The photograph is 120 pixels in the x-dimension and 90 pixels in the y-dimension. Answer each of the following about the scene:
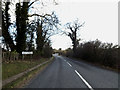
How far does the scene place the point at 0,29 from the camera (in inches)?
945

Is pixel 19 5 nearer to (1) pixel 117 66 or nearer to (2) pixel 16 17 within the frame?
(2) pixel 16 17

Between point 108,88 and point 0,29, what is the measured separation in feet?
63.5

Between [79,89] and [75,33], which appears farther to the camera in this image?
[75,33]

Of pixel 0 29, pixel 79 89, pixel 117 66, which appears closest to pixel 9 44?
pixel 0 29

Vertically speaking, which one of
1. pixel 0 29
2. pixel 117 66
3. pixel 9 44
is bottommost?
pixel 117 66

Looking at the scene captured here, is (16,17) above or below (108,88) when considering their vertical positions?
above

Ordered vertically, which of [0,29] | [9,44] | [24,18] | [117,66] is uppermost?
[24,18]

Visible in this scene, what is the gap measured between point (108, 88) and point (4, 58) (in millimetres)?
11669

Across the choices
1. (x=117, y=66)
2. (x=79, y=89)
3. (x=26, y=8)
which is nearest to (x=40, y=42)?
(x=26, y=8)

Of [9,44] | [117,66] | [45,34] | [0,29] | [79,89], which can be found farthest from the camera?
[45,34]

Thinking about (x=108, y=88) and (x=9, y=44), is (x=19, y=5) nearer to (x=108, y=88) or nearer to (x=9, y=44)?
(x=9, y=44)

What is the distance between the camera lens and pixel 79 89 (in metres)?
8.02

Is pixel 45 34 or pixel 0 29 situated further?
pixel 45 34

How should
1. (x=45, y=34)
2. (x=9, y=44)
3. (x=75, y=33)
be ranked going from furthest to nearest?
(x=75, y=33) < (x=45, y=34) < (x=9, y=44)
